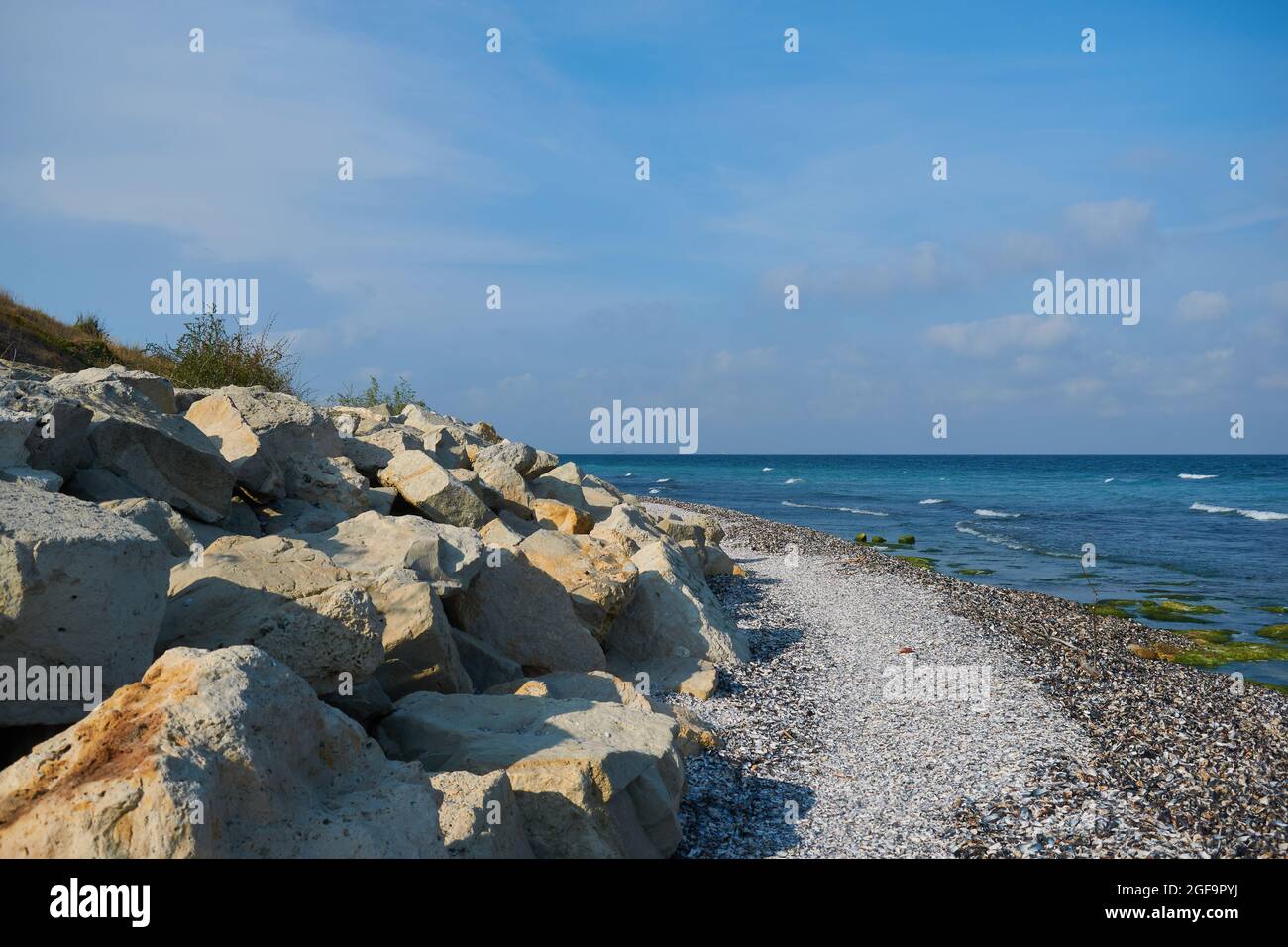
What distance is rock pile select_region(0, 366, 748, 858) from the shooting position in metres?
4.53

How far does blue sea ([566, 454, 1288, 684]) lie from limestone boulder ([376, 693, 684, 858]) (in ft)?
43.6

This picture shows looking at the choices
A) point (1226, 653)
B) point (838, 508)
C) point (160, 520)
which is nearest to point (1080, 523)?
point (838, 508)

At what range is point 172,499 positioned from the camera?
32.4 ft

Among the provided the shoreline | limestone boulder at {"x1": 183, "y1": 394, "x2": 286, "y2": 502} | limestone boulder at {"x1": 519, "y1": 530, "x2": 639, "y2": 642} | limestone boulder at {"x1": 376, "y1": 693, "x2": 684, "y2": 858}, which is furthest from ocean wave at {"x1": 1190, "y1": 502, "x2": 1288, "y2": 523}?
limestone boulder at {"x1": 183, "y1": 394, "x2": 286, "y2": 502}

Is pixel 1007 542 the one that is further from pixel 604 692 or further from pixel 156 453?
pixel 156 453

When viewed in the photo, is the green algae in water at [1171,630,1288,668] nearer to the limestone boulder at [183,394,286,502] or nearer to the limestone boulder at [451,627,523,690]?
the limestone boulder at [451,627,523,690]

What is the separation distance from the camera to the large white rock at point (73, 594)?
5.37m

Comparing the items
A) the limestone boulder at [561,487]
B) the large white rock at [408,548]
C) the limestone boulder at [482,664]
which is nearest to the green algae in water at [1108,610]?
the limestone boulder at [561,487]

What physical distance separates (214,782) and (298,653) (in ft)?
8.28

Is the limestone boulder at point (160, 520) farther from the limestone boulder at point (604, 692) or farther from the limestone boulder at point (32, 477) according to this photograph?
the limestone boulder at point (604, 692)

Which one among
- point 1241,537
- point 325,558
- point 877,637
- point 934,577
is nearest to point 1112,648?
point 877,637

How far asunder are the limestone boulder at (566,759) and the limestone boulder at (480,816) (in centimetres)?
37

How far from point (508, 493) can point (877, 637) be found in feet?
23.9
